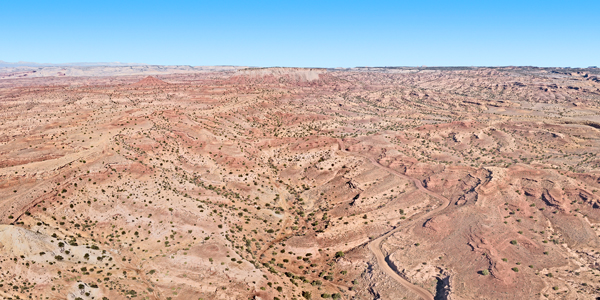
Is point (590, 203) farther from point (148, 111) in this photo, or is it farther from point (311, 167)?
point (148, 111)

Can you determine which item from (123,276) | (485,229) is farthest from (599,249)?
(123,276)

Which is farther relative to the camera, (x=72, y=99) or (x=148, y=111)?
(x=72, y=99)

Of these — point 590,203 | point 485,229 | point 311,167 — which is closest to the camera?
point 485,229

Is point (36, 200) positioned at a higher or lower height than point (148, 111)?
lower

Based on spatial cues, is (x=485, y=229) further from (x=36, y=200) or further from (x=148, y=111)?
(x=148, y=111)

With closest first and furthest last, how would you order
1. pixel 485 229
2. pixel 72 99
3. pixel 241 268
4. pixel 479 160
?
pixel 241 268 → pixel 485 229 → pixel 479 160 → pixel 72 99

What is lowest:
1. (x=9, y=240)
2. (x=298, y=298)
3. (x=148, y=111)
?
(x=298, y=298)
